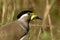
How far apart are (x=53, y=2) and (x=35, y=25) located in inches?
23.1

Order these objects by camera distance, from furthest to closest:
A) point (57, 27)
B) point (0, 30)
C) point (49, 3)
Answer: point (57, 27) < point (49, 3) < point (0, 30)

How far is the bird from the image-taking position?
781cm

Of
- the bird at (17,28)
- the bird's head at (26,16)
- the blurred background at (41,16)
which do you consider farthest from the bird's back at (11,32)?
the blurred background at (41,16)

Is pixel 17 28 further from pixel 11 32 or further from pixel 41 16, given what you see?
pixel 41 16

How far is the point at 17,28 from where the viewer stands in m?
7.93

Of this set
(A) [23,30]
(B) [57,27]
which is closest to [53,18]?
(B) [57,27]

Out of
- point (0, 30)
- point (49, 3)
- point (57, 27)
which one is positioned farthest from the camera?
point (57, 27)

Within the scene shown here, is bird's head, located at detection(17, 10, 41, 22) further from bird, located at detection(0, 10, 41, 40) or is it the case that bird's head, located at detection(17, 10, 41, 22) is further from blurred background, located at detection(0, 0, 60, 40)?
blurred background, located at detection(0, 0, 60, 40)

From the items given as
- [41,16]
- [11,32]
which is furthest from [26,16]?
[41,16]

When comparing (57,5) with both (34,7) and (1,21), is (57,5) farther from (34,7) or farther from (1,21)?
(1,21)

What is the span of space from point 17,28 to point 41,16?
4.65 ft

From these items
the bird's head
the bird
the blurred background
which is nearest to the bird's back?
the bird

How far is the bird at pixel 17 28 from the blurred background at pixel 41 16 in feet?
1.57

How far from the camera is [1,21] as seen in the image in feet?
30.1
